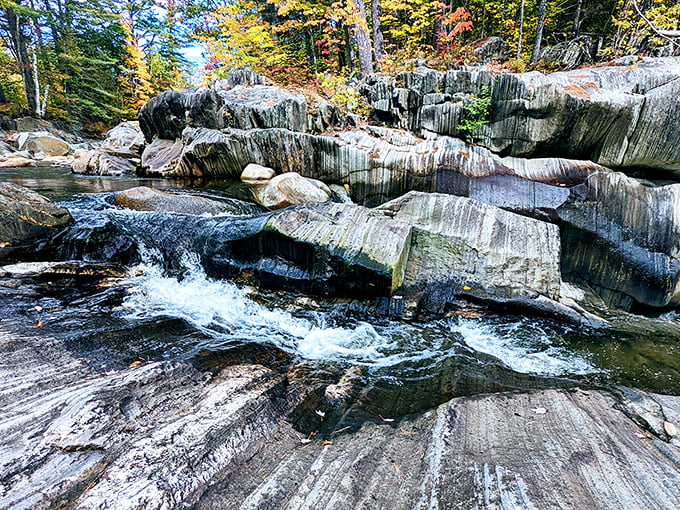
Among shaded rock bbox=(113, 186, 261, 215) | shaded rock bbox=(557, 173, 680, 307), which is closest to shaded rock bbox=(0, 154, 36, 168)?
shaded rock bbox=(113, 186, 261, 215)

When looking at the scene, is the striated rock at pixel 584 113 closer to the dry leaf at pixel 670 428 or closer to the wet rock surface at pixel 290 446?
the wet rock surface at pixel 290 446

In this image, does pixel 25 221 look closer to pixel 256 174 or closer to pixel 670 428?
pixel 256 174

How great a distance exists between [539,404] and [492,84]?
862 cm

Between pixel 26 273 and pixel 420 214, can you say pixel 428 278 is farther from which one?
pixel 26 273

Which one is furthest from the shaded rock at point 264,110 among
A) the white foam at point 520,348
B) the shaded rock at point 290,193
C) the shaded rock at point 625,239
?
the white foam at point 520,348

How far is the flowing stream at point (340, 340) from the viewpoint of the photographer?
3160 millimetres

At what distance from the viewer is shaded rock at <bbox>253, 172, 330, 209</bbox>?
813 cm

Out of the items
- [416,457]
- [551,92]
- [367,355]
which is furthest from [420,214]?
[551,92]

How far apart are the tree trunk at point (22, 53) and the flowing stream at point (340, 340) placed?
96.0 feet

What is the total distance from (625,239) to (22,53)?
3673cm

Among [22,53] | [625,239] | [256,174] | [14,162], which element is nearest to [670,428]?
[625,239]

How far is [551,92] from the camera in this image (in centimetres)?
734

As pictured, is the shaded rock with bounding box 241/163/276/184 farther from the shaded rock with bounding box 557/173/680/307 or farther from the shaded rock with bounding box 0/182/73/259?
the shaded rock with bounding box 557/173/680/307

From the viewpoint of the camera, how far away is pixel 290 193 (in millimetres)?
Result: 8188
